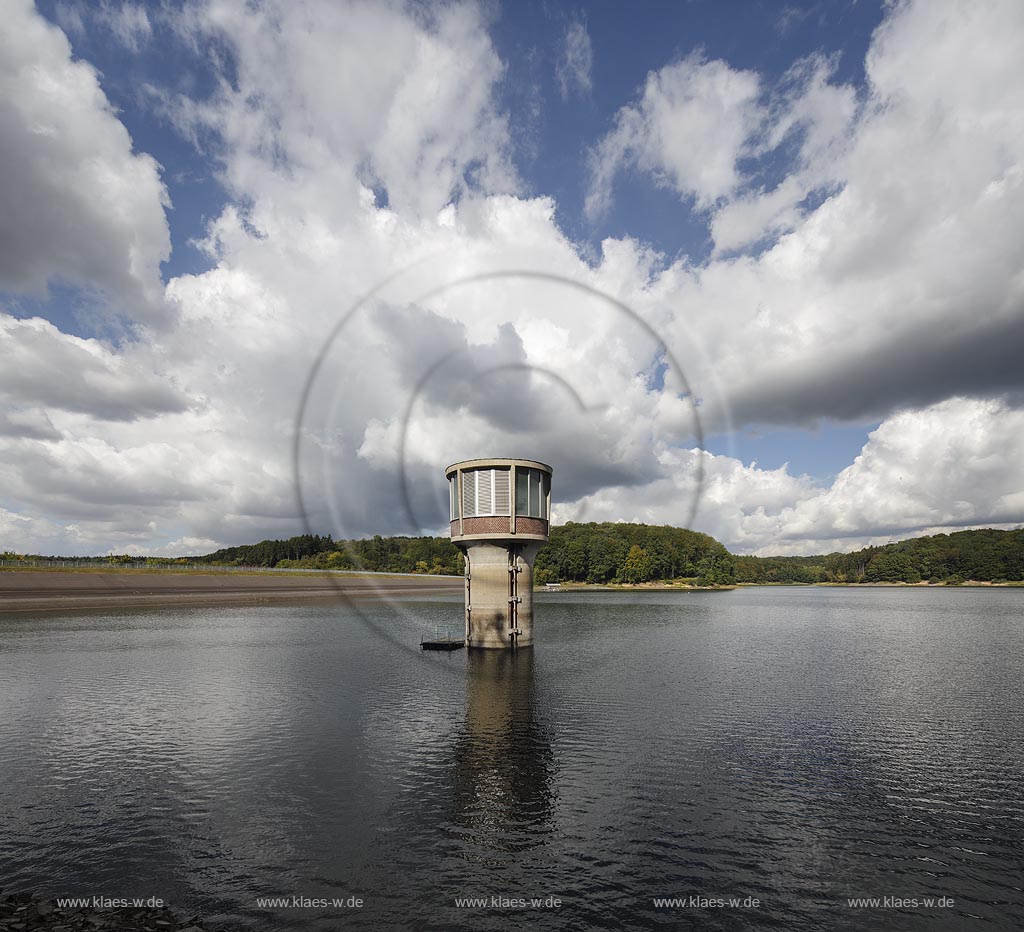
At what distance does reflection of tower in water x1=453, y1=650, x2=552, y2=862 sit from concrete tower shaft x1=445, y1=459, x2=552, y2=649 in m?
14.6

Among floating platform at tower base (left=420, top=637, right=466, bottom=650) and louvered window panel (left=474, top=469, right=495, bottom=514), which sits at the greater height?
louvered window panel (left=474, top=469, right=495, bottom=514)

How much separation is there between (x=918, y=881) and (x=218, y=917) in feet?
62.7

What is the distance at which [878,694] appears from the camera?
41.4 meters

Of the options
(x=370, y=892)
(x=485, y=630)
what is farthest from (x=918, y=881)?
(x=485, y=630)

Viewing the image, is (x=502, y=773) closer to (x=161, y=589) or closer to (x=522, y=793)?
(x=522, y=793)

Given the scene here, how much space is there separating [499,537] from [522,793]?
32.4 meters

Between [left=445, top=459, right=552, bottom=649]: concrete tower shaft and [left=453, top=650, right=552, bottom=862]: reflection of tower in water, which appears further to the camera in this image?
[left=445, top=459, right=552, bottom=649]: concrete tower shaft

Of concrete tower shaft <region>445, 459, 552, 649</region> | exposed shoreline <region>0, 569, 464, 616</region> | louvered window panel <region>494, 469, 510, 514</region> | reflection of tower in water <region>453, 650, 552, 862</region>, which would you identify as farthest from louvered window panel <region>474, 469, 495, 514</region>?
exposed shoreline <region>0, 569, 464, 616</region>

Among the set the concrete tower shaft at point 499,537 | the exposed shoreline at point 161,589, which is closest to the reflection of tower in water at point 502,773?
the concrete tower shaft at point 499,537

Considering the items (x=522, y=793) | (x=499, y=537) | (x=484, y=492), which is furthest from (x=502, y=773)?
(x=484, y=492)

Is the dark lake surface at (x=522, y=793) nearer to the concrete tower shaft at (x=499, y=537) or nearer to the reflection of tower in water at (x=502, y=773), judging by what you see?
the reflection of tower in water at (x=502, y=773)

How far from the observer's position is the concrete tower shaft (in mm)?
55531

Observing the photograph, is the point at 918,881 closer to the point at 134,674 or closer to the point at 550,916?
the point at 550,916

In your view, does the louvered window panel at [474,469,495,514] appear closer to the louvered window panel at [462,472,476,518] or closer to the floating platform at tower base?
the louvered window panel at [462,472,476,518]
